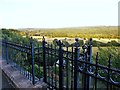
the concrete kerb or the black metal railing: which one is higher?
the black metal railing

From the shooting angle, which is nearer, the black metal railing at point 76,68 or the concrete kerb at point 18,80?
the black metal railing at point 76,68

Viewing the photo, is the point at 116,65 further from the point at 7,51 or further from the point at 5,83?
the point at 7,51

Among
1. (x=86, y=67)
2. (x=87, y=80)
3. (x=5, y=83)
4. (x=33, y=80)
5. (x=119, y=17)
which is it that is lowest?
(x=5, y=83)

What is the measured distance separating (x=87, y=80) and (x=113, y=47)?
2.41 m

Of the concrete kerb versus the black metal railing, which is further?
the concrete kerb

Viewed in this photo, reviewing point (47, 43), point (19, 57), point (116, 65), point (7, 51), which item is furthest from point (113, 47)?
point (7, 51)

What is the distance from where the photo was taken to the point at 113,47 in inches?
199

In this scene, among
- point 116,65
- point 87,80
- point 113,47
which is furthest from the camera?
point 113,47

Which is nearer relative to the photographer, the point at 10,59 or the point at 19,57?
the point at 19,57

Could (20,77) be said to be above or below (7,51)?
below

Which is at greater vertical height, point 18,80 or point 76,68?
point 76,68

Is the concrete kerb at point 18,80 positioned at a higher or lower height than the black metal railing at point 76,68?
lower

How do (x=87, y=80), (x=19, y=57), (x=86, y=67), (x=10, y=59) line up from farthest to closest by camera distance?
(x=10, y=59)
(x=19, y=57)
(x=87, y=80)
(x=86, y=67)

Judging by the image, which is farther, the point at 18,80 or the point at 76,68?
the point at 18,80
